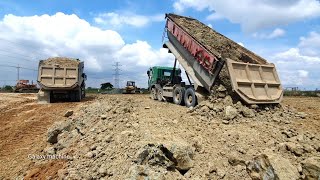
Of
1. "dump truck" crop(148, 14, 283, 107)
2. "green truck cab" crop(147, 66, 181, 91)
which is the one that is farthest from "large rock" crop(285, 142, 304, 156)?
"green truck cab" crop(147, 66, 181, 91)

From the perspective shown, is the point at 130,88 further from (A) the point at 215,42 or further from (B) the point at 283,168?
(B) the point at 283,168

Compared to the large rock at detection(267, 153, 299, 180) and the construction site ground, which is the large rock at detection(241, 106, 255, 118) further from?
the large rock at detection(267, 153, 299, 180)

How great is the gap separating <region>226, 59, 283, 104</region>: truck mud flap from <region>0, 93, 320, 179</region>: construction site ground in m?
1.07

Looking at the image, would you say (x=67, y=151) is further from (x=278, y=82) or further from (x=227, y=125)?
(x=278, y=82)

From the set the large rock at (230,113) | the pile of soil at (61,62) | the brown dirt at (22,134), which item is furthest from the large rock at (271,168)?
the pile of soil at (61,62)

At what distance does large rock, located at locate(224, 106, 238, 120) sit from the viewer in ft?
30.4

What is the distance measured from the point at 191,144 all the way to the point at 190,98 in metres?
5.95

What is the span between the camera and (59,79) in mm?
17531

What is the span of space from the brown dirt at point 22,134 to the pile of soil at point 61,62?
8.74 feet

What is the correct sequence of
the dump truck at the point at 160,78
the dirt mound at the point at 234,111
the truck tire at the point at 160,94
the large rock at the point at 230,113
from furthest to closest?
1. the truck tire at the point at 160,94
2. the dump truck at the point at 160,78
3. the dirt mound at the point at 234,111
4. the large rock at the point at 230,113

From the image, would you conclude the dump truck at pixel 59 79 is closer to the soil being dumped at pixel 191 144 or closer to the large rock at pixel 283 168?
the soil being dumped at pixel 191 144

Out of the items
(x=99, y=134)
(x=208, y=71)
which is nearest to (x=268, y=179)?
(x=99, y=134)

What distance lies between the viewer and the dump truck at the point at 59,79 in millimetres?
17406

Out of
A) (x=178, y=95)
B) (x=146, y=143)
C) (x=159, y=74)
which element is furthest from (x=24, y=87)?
(x=146, y=143)
